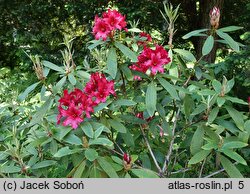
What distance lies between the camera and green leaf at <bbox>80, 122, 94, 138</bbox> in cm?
173

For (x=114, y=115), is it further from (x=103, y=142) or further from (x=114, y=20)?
(x=114, y=20)

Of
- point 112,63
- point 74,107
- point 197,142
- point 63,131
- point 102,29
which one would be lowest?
point 197,142

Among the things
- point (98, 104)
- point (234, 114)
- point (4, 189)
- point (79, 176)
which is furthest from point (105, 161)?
point (234, 114)

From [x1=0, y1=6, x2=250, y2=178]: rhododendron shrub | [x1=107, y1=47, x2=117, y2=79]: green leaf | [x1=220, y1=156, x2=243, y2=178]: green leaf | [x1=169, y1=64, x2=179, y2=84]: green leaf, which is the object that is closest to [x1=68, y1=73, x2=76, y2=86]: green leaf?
[x1=0, y1=6, x2=250, y2=178]: rhododendron shrub

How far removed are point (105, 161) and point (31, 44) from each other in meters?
4.68

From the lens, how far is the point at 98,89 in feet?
6.03

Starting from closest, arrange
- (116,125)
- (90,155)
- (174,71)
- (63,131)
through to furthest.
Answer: (90,155)
(63,131)
(116,125)
(174,71)

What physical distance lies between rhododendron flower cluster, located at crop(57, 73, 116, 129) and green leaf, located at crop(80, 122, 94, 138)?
31 millimetres

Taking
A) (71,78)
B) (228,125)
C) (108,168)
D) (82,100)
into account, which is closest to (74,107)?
(82,100)

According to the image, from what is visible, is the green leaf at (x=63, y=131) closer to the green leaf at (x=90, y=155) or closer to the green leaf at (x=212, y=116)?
the green leaf at (x=90, y=155)

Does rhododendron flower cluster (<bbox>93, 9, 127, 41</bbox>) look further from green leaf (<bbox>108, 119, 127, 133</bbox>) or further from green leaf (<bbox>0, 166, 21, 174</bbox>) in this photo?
green leaf (<bbox>0, 166, 21, 174</bbox>)

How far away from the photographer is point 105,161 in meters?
1.75

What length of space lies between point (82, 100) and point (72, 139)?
0.56 feet

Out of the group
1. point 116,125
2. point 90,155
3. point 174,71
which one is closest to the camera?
point 90,155
